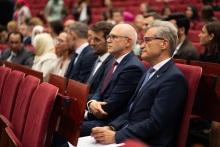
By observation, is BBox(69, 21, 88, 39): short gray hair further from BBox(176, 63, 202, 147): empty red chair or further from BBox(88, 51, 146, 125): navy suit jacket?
BBox(176, 63, 202, 147): empty red chair

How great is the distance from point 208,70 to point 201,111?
28 centimetres

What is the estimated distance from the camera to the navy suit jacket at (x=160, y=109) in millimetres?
1033

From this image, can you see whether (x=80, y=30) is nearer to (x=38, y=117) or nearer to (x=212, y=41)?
(x=212, y=41)

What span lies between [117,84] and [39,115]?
0.51 metres

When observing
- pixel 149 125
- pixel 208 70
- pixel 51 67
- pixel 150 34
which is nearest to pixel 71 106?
pixel 149 125

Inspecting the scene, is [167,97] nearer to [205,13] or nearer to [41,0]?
[205,13]

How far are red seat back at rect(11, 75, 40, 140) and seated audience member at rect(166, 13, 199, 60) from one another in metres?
1.21

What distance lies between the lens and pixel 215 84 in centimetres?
115

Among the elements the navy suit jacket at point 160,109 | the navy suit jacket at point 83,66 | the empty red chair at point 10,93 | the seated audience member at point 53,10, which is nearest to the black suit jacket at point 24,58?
the navy suit jacket at point 83,66

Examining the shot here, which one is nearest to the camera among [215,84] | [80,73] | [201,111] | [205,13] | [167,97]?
[167,97]

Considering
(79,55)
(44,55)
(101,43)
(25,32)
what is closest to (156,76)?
(101,43)

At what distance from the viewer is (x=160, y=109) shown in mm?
1027

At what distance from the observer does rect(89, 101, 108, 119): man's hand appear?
143cm

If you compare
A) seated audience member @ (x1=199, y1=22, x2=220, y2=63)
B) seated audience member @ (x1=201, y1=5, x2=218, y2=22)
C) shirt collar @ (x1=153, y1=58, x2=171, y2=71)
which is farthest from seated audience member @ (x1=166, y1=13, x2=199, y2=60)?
seated audience member @ (x1=201, y1=5, x2=218, y2=22)
